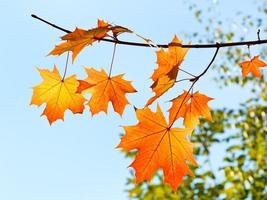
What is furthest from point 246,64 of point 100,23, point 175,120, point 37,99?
point 37,99

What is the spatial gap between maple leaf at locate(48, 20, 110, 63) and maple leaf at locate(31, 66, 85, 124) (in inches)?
13.1

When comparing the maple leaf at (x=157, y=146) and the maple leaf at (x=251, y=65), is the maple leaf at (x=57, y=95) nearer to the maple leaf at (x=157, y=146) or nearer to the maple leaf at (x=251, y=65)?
the maple leaf at (x=157, y=146)

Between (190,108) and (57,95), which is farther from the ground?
(57,95)

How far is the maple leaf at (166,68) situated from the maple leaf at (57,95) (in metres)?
0.42

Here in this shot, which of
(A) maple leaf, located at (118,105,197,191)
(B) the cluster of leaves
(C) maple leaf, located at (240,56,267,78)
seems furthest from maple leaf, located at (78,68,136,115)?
(C) maple leaf, located at (240,56,267,78)

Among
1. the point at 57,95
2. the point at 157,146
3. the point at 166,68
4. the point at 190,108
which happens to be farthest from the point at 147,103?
the point at 57,95

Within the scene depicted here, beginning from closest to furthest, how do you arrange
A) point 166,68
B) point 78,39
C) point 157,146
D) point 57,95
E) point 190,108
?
point 78,39, point 166,68, point 157,146, point 190,108, point 57,95

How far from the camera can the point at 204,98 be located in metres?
1.82

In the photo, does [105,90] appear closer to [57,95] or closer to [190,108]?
[57,95]

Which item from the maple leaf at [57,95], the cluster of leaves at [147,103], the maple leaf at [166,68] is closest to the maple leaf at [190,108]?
the cluster of leaves at [147,103]

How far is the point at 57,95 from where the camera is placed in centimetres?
188

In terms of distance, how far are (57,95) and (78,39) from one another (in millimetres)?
531

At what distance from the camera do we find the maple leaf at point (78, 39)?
1377 mm

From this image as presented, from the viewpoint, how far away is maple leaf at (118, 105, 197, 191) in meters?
1.62
